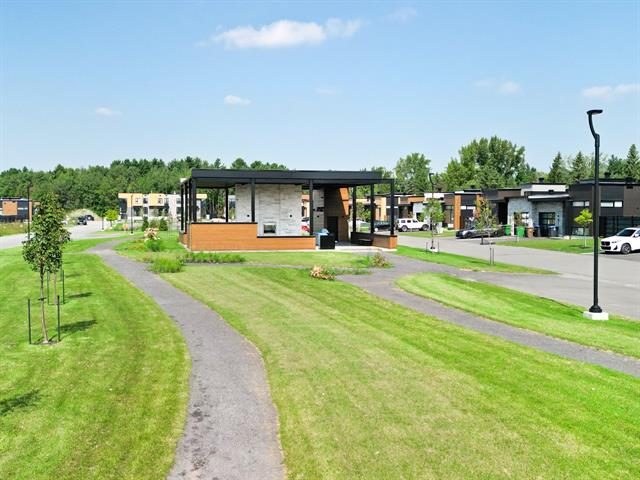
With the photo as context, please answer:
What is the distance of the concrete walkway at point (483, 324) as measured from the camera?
12.4m

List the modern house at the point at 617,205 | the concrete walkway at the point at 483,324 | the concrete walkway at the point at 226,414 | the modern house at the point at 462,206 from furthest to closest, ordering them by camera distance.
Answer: the modern house at the point at 462,206, the modern house at the point at 617,205, the concrete walkway at the point at 483,324, the concrete walkway at the point at 226,414

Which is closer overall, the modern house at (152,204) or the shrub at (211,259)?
the shrub at (211,259)

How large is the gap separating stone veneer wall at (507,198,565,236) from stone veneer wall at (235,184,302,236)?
3062 centimetres

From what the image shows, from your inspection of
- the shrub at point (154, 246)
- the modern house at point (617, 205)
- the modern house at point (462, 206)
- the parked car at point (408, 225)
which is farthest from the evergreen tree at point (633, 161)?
the shrub at point (154, 246)

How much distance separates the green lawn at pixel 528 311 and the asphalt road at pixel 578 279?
1.48 m

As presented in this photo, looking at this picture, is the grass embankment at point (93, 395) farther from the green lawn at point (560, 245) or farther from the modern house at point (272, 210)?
the green lawn at point (560, 245)

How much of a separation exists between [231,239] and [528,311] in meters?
24.9

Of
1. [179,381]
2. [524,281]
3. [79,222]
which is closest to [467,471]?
[179,381]

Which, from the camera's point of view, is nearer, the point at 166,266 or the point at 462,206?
the point at 166,266

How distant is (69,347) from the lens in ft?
41.5

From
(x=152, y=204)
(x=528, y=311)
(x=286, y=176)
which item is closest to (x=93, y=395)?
A: (x=528, y=311)

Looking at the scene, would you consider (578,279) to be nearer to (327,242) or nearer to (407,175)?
(327,242)

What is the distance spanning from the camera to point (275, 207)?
44.4 meters

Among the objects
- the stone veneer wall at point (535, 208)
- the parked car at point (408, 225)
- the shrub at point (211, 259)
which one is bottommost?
the shrub at point (211, 259)
